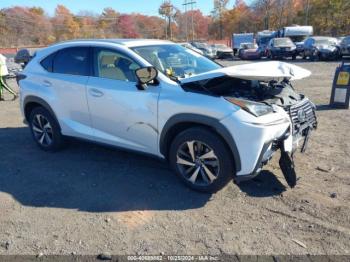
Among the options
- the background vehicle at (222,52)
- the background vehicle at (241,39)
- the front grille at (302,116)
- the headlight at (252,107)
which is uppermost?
the headlight at (252,107)

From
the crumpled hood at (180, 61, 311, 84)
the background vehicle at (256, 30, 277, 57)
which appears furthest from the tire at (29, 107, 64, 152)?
the background vehicle at (256, 30, 277, 57)

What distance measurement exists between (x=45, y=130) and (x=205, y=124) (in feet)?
10.1

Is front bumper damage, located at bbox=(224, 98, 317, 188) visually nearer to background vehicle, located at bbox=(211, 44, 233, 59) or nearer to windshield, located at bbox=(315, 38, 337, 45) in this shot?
windshield, located at bbox=(315, 38, 337, 45)

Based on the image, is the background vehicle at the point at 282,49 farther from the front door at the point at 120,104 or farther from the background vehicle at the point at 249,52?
the front door at the point at 120,104

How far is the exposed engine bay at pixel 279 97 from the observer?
4.14 m

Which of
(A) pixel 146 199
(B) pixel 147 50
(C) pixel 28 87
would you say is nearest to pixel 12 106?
(C) pixel 28 87

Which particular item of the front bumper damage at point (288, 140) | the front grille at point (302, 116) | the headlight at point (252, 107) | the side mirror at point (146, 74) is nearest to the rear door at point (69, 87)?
the side mirror at point (146, 74)

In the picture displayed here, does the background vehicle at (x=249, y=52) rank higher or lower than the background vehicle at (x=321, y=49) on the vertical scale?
lower

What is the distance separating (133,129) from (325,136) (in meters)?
3.50

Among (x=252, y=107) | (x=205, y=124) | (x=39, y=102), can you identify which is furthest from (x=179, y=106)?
(x=39, y=102)

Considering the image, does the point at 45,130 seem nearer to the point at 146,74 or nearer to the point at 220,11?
the point at 146,74

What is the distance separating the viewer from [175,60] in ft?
16.2

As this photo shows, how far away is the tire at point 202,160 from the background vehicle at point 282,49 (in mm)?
25850

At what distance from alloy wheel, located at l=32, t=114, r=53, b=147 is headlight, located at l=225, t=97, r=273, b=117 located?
10.5ft
